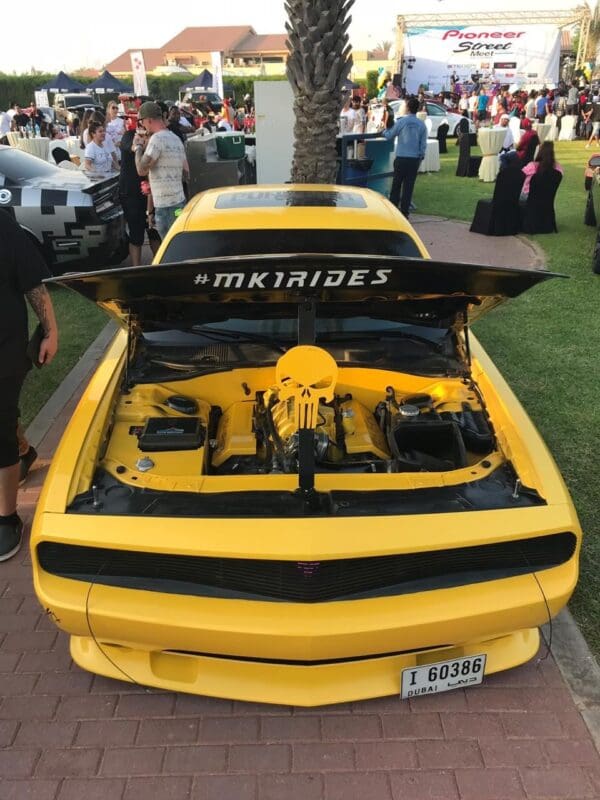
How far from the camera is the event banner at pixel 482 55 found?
3053 centimetres

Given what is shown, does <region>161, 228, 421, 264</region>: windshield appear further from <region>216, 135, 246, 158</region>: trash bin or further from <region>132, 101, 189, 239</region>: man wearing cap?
<region>216, 135, 246, 158</region>: trash bin

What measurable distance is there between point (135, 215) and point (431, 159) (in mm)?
10856

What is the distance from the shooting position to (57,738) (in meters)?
2.27

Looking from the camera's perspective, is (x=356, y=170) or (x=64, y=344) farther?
(x=356, y=170)

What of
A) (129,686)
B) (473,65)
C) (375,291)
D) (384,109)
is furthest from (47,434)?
(473,65)

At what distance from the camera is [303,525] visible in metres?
1.97

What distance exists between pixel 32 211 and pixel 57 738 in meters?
6.06

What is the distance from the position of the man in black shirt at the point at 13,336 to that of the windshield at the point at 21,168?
480 cm

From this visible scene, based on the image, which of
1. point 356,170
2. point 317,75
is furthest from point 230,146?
point 317,75

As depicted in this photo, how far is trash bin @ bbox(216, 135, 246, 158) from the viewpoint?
40.0 ft

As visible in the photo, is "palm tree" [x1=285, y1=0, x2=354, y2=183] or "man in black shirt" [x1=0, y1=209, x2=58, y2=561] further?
"palm tree" [x1=285, y1=0, x2=354, y2=183]

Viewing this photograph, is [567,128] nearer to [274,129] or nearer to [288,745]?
[274,129]

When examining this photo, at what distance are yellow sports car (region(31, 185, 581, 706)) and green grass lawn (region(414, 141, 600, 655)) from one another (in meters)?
0.94

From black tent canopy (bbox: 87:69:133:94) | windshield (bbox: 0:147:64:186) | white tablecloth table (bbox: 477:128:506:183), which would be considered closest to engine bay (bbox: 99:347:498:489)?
windshield (bbox: 0:147:64:186)
